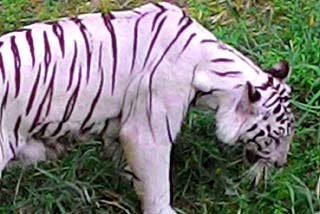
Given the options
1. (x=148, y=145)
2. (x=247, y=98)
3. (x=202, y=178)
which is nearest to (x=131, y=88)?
(x=148, y=145)

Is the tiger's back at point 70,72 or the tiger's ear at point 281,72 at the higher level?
the tiger's back at point 70,72

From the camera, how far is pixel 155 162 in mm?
4223

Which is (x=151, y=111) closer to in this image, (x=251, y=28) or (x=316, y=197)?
(x=316, y=197)

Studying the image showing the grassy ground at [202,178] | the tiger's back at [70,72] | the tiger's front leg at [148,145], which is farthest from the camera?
the grassy ground at [202,178]

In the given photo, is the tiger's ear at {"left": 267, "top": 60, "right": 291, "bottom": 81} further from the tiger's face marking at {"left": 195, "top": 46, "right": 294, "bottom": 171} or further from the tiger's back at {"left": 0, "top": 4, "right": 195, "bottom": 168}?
the tiger's back at {"left": 0, "top": 4, "right": 195, "bottom": 168}

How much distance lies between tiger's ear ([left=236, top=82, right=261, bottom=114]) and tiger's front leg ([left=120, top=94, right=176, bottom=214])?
272 mm

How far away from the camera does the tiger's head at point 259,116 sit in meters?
4.27

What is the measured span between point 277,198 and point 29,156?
97 cm

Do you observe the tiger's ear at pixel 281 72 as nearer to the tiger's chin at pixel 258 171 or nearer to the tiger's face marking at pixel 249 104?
the tiger's face marking at pixel 249 104

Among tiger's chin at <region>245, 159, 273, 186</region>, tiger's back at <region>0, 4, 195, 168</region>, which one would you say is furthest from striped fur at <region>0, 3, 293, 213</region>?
tiger's chin at <region>245, 159, 273, 186</region>

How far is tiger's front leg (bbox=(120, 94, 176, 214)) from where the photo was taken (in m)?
4.20

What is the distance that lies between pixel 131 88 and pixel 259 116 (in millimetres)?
481

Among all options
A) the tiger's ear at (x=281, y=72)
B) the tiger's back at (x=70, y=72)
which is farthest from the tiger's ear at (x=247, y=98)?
the tiger's back at (x=70, y=72)

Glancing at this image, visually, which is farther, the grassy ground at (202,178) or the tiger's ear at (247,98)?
the grassy ground at (202,178)
